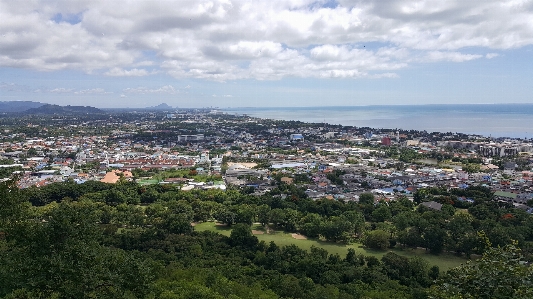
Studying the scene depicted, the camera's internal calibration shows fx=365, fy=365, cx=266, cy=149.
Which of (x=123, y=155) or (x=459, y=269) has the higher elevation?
(x=459, y=269)

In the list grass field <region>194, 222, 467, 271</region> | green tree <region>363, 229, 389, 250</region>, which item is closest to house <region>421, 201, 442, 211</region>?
grass field <region>194, 222, 467, 271</region>

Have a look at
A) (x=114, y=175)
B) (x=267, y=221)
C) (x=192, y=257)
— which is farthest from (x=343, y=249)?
(x=114, y=175)

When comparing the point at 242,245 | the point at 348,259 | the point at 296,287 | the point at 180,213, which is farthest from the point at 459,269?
the point at 180,213

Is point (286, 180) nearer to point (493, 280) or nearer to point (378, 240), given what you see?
point (378, 240)

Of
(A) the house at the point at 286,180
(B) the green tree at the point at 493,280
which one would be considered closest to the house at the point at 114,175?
(A) the house at the point at 286,180

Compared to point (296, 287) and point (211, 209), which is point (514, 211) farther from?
point (211, 209)

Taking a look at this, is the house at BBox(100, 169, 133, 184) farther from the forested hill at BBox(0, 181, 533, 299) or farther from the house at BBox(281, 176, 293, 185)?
the house at BBox(281, 176, 293, 185)
